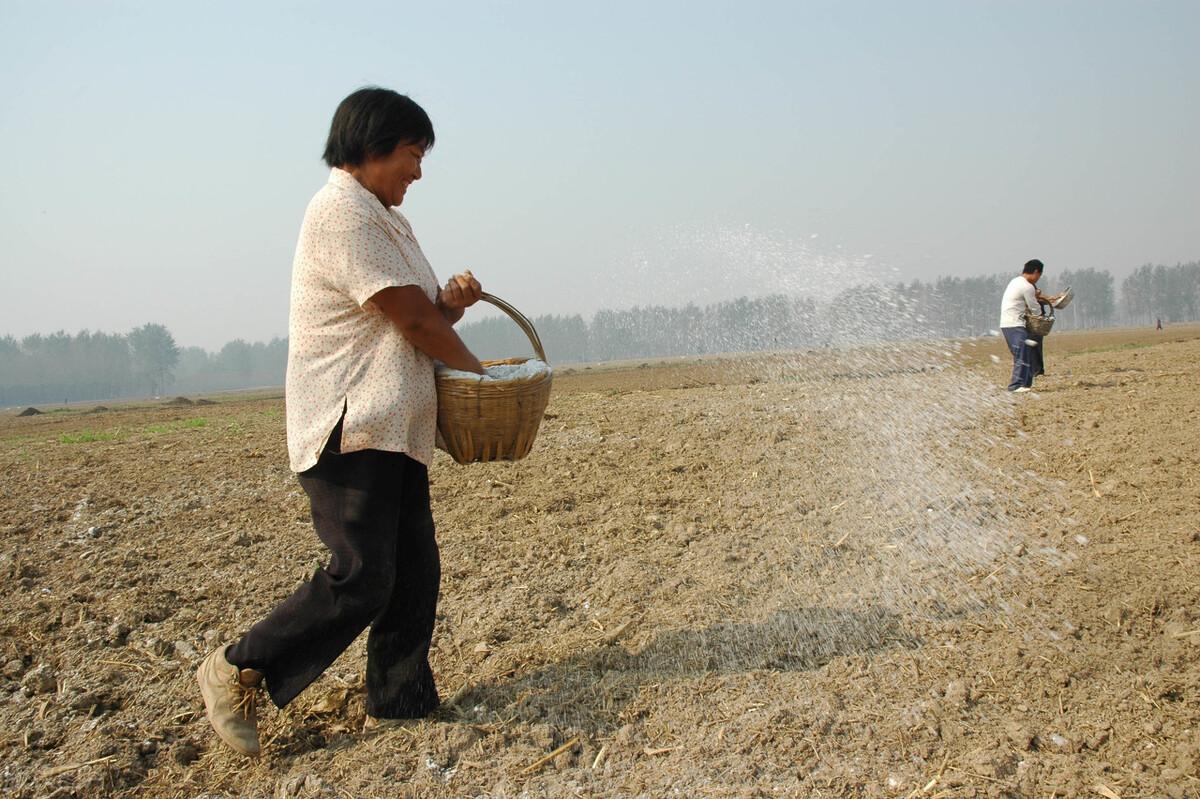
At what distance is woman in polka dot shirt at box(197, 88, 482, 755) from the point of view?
213 centimetres

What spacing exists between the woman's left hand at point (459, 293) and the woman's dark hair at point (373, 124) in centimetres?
37

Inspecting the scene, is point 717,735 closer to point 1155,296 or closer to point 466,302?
point 466,302

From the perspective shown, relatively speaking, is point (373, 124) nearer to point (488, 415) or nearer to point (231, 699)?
point (488, 415)

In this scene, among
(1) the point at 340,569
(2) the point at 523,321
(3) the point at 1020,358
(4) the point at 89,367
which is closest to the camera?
(1) the point at 340,569

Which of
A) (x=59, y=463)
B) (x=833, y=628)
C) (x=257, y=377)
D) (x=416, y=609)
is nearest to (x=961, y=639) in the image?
(x=833, y=628)

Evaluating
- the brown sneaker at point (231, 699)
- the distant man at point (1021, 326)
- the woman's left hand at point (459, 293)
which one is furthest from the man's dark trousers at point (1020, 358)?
the brown sneaker at point (231, 699)

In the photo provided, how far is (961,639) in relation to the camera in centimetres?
292

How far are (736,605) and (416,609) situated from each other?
1404 millimetres

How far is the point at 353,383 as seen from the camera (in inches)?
85.0

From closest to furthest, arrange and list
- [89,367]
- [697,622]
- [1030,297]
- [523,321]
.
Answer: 1. [523,321]
2. [697,622]
3. [1030,297]
4. [89,367]

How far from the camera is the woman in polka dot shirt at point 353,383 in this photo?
6.98 feet

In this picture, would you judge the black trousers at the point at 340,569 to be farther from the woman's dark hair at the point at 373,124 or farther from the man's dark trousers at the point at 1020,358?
the man's dark trousers at the point at 1020,358

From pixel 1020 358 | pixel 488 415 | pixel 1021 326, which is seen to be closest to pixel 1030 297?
pixel 1021 326

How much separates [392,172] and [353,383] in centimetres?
57
